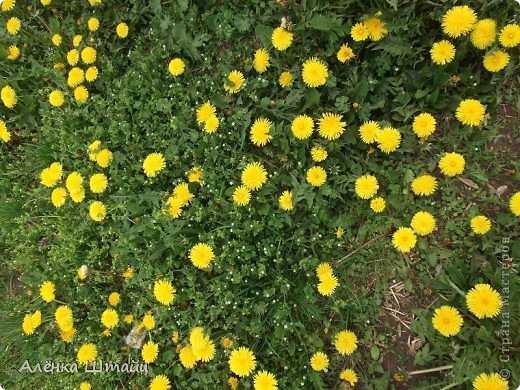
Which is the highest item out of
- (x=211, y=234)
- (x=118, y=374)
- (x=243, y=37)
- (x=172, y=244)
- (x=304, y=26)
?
(x=304, y=26)

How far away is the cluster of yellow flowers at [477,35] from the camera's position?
2.79 metres

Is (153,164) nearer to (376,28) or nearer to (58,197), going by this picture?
(58,197)

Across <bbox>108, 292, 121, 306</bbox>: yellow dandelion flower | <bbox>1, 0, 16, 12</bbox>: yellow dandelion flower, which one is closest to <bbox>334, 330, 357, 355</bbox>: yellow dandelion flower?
<bbox>108, 292, 121, 306</bbox>: yellow dandelion flower

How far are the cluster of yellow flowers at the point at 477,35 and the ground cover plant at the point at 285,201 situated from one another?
1 cm

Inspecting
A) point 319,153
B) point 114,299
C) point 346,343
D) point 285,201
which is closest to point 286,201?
point 285,201

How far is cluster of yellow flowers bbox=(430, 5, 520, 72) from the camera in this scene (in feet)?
9.14

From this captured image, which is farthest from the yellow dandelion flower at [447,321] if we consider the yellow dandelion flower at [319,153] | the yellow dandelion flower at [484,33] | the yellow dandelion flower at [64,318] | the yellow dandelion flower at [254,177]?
the yellow dandelion flower at [64,318]

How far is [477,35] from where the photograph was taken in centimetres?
282

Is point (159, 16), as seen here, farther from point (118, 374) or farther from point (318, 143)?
point (118, 374)

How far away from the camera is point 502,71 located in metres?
2.98

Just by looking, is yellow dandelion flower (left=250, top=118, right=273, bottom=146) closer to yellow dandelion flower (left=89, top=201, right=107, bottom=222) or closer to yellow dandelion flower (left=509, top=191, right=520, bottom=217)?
yellow dandelion flower (left=89, top=201, right=107, bottom=222)

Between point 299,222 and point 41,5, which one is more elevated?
point 41,5

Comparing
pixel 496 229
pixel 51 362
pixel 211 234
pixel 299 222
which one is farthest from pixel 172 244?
pixel 496 229

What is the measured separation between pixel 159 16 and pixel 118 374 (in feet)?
9.41
